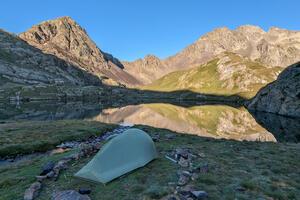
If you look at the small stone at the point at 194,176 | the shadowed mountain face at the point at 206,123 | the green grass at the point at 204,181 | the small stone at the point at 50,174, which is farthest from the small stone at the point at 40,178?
the shadowed mountain face at the point at 206,123

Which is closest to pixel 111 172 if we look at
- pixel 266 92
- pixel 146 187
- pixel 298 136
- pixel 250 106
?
pixel 146 187

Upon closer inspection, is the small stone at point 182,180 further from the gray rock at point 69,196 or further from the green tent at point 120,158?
the gray rock at point 69,196

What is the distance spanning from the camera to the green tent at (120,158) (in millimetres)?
19672

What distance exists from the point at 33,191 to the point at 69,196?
3.08m

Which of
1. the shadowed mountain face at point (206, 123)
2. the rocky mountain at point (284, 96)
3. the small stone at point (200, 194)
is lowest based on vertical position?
the small stone at point (200, 194)

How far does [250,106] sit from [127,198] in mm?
152938

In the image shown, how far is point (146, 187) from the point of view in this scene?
17.9 meters

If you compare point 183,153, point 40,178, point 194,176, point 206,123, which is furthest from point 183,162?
point 206,123

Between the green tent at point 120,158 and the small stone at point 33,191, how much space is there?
265cm

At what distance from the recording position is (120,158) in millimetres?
21016

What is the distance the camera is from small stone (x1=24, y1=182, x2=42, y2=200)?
17469mm

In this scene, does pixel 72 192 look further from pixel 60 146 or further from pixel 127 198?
pixel 60 146

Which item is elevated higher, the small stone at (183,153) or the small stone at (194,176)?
the small stone at (183,153)

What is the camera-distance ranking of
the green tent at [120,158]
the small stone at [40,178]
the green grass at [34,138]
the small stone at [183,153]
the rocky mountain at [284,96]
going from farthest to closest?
the rocky mountain at [284,96] → the green grass at [34,138] → the small stone at [183,153] → the small stone at [40,178] → the green tent at [120,158]
